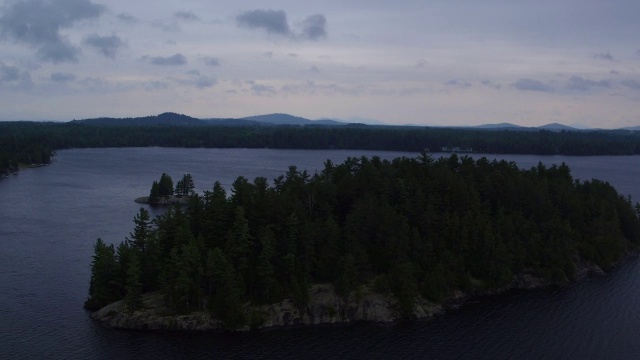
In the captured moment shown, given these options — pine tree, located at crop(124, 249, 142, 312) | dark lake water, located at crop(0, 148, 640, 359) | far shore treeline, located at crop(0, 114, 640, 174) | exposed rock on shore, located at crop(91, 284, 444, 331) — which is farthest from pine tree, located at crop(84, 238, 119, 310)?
far shore treeline, located at crop(0, 114, 640, 174)

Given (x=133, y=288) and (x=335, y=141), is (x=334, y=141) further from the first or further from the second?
(x=133, y=288)

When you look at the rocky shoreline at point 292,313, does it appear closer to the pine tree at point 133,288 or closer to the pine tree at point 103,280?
the pine tree at point 133,288

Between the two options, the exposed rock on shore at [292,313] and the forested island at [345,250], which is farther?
the forested island at [345,250]

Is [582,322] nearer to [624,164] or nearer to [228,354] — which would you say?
[228,354]

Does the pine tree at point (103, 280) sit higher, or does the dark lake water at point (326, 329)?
the pine tree at point (103, 280)

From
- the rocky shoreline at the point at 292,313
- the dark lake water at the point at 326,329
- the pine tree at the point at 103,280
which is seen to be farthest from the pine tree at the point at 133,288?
the dark lake water at the point at 326,329

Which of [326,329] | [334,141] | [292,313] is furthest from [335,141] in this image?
[326,329]

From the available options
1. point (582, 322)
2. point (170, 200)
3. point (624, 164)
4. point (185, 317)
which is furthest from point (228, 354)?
point (624, 164)
